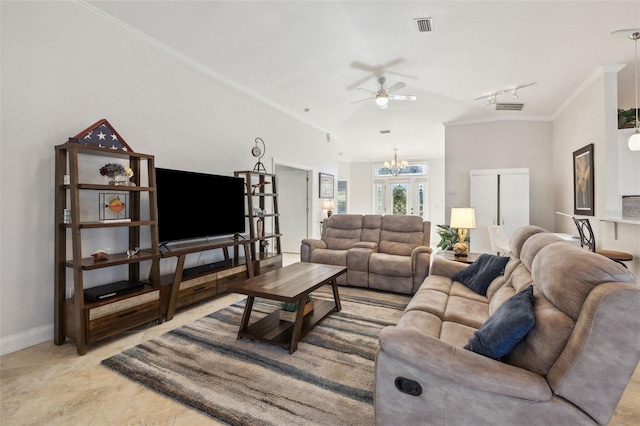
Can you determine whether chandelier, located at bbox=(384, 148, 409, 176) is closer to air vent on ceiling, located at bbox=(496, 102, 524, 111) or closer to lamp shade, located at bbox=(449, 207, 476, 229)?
air vent on ceiling, located at bbox=(496, 102, 524, 111)

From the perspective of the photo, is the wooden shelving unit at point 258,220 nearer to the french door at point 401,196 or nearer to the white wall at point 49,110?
the white wall at point 49,110

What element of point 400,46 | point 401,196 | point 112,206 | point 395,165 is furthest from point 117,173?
point 401,196

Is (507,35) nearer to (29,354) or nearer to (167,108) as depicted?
(167,108)

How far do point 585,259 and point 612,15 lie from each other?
3.12 m

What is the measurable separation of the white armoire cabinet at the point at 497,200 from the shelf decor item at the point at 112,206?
584 centimetres

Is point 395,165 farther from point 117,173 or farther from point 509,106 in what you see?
point 117,173

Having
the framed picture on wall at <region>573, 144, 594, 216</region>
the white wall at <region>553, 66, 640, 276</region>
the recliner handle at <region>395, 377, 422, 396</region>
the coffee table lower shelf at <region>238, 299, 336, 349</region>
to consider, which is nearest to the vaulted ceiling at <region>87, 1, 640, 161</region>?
the white wall at <region>553, 66, 640, 276</region>

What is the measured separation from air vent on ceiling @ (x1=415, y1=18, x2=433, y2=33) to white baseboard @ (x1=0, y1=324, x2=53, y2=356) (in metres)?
4.83

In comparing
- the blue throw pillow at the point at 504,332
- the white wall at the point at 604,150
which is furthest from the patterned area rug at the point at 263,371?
the white wall at the point at 604,150

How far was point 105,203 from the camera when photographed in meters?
2.98

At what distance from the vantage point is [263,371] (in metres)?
2.19

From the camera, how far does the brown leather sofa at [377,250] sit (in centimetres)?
396

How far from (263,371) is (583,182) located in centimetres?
515

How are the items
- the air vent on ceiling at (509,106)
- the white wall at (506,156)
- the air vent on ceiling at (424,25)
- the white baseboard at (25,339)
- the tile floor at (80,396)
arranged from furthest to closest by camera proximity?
1. the white wall at (506,156)
2. the air vent on ceiling at (509,106)
3. the air vent on ceiling at (424,25)
4. the white baseboard at (25,339)
5. the tile floor at (80,396)
